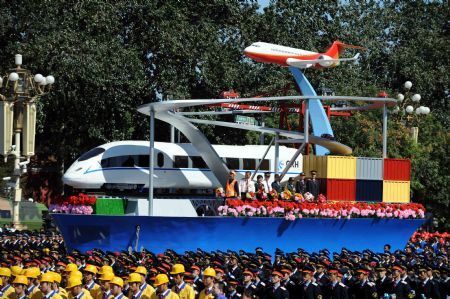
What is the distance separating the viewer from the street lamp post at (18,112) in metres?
41.6

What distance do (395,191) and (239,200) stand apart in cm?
875

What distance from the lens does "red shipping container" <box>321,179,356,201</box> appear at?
42031 millimetres

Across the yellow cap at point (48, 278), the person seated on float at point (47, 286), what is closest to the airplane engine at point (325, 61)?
the yellow cap at point (48, 278)

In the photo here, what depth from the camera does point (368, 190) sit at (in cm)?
4297

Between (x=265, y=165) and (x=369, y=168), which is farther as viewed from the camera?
(x=265, y=165)

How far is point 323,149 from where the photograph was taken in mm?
46875

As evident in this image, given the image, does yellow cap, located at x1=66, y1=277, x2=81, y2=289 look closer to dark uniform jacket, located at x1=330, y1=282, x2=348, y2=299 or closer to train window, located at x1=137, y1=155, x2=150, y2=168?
dark uniform jacket, located at x1=330, y1=282, x2=348, y2=299

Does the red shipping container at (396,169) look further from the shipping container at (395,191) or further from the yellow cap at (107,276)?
the yellow cap at (107,276)

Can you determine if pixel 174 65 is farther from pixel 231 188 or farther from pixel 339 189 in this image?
pixel 231 188

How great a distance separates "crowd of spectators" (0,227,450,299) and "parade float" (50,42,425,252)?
5024 millimetres

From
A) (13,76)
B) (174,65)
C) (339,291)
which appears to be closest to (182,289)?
(339,291)

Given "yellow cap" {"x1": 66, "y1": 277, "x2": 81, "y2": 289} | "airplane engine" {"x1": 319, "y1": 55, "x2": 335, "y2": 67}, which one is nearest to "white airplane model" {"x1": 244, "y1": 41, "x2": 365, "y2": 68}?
"airplane engine" {"x1": 319, "y1": 55, "x2": 335, "y2": 67}

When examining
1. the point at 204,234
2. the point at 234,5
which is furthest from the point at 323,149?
the point at 234,5

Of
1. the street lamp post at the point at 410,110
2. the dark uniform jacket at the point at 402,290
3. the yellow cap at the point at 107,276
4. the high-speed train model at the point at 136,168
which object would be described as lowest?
the dark uniform jacket at the point at 402,290
